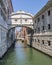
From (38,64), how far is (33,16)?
597 inches

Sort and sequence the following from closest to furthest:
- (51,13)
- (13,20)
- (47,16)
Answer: (51,13)
(47,16)
(13,20)

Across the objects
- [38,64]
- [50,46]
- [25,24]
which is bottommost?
[38,64]

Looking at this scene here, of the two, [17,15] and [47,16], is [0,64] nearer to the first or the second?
[47,16]

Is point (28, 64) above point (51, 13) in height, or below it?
below

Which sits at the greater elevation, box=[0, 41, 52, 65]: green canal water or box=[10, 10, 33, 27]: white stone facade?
box=[10, 10, 33, 27]: white stone facade

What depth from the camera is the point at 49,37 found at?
16.4m

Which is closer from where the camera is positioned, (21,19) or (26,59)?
(26,59)

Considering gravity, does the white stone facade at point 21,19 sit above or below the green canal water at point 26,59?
above

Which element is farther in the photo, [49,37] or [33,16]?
[33,16]

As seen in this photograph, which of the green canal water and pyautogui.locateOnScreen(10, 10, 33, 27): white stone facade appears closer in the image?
the green canal water

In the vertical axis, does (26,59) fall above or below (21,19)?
below

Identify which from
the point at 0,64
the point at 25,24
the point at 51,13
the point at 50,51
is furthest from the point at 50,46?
the point at 25,24

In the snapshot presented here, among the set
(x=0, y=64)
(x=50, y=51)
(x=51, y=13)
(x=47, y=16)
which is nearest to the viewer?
(x=0, y=64)

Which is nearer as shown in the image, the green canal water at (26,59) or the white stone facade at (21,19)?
the green canal water at (26,59)
